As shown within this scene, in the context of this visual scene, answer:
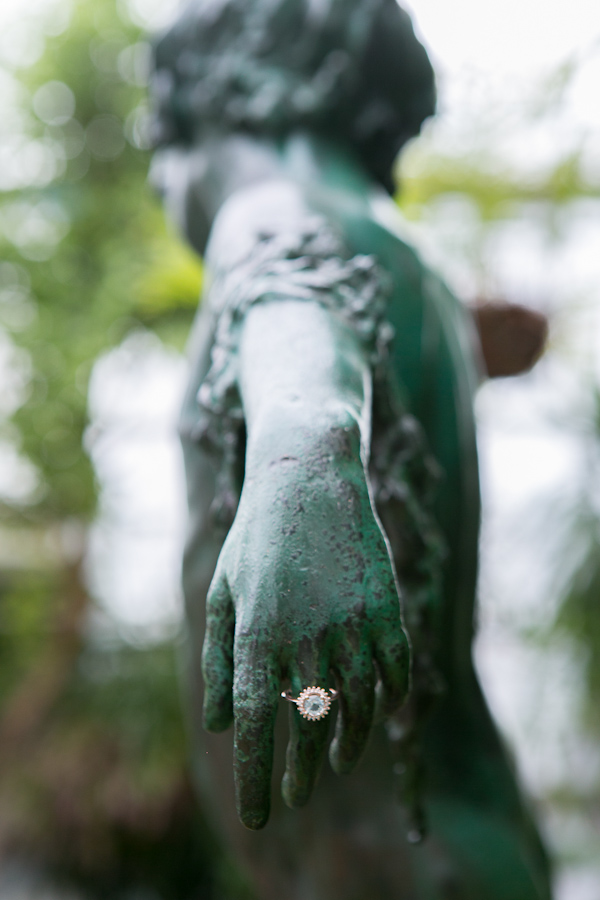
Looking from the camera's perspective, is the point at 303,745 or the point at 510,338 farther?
the point at 510,338

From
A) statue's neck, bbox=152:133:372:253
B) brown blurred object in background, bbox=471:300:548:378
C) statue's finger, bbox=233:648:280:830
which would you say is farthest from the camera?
brown blurred object in background, bbox=471:300:548:378

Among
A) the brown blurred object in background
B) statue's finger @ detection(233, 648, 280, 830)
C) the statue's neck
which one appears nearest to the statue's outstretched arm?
statue's finger @ detection(233, 648, 280, 830)

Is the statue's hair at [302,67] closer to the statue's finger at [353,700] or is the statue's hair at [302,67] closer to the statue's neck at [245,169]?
the statue's neck at [245,169]

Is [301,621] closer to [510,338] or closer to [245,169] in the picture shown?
[245,169]

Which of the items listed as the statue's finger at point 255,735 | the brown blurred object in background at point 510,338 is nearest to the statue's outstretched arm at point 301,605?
the statue's finger at point 255,735

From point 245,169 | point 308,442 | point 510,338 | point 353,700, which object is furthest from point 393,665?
point 510,338

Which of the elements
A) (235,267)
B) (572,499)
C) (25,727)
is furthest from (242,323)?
(25,727)

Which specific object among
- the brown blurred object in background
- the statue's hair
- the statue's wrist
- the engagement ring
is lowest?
the engagement ring

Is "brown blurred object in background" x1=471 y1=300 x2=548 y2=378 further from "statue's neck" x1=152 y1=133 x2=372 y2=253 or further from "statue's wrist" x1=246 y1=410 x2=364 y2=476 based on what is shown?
"statue's wrist" x1=246 y1=410 x2=364 y2=476
